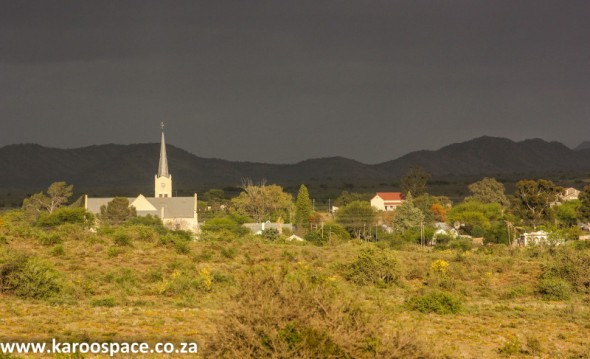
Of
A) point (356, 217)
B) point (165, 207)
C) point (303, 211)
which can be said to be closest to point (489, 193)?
point (303, 211)

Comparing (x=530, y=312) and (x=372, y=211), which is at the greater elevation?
(x=372, y=211)

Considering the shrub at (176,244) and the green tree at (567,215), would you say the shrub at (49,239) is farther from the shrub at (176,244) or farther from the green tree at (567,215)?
the green tree at (567,215)

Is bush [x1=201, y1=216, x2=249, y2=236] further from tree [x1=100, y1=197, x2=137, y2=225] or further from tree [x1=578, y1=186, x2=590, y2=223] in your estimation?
tree [x1=578, y1=186, x2=590, y2=223]

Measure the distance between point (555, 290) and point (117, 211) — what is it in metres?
60.5

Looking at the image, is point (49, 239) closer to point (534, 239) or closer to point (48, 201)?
point (534, 239)

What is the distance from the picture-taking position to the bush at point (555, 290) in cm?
3312

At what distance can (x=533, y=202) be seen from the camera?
83125mm

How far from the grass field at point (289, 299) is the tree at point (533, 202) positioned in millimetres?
33570

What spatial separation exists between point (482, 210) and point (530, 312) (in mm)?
70921

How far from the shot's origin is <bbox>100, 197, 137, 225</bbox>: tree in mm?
84188

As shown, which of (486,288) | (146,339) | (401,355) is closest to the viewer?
(401,355)

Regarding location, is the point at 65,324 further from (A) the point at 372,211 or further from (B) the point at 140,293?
(A) the point at 372,211

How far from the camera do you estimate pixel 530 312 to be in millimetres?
27766

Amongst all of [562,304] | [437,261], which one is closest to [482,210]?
[437,261]
